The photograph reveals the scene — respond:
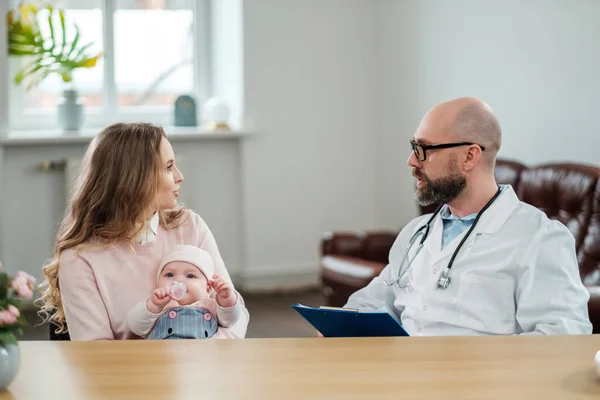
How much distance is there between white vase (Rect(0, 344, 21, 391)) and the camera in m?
1.67

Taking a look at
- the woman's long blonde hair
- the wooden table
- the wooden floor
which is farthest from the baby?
the wooden floor

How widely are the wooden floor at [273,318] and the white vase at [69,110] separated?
124cm

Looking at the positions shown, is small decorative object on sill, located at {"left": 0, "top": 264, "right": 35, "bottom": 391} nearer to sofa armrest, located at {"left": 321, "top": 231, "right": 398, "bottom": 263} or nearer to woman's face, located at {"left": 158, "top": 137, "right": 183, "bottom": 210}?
woman's face, located at {"left": 158, "top": 137, "right": 183, "bottom": 210}

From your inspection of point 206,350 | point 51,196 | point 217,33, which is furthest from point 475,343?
point 217,33

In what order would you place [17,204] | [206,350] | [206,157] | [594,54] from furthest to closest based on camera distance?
[206,157], [17,204], [594,54], [206,350]

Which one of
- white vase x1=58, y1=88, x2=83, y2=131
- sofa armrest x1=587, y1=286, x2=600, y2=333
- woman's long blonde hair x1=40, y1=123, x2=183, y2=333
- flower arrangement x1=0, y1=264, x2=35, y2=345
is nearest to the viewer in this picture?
flower arrangement x1=0, y1=264, x2=35, y2=345

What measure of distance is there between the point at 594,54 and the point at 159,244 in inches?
113

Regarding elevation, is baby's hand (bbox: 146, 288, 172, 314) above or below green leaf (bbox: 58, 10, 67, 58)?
below

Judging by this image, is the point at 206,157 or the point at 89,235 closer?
the point at 89,235

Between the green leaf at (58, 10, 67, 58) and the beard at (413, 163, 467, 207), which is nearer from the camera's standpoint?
the beard at (413, 163, 467, 207)

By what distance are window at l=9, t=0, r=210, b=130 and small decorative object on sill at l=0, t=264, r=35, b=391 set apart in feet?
15.7

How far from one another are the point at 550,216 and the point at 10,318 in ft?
10.3

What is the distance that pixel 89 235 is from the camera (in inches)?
101

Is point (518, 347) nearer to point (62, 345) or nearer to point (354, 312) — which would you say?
point (354, 312)
